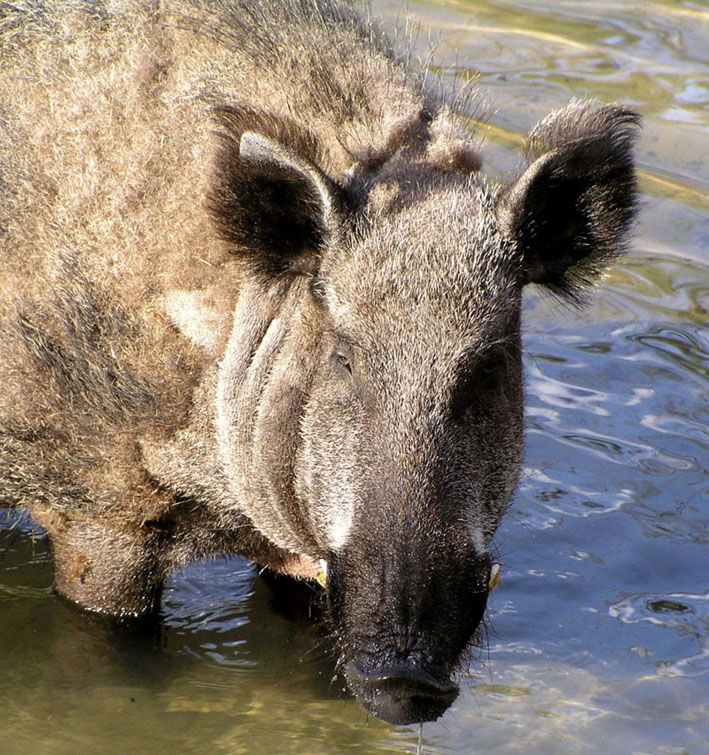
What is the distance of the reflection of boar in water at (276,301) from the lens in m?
4.83

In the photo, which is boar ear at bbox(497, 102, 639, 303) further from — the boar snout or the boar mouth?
the boar mouth

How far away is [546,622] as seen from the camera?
23.0 feet

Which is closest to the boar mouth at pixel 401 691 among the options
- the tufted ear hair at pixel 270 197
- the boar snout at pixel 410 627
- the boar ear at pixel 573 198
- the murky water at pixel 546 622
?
the boar snout at pixel 410 627

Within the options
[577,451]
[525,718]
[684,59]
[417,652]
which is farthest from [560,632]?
[684,59]

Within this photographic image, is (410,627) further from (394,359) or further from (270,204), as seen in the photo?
(270,204)

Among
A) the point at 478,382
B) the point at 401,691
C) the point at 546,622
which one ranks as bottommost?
the point at 546,622

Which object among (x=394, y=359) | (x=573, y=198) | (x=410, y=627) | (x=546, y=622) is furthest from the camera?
(x=546, y=622)

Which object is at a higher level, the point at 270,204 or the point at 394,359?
the point at 270,204

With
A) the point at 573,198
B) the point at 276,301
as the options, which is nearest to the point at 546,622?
the point at 573,198

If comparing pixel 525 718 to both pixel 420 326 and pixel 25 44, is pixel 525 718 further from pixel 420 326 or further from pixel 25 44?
pixel 25 44

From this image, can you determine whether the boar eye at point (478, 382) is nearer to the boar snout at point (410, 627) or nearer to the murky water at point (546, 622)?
the boar snout at point (410, 627)

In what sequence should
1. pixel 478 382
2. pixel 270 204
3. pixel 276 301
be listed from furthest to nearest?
pixel 276 301, pixel 270 204, pixel 478 382

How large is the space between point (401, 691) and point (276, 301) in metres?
1.73

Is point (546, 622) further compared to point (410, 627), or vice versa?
point (546, 622)
